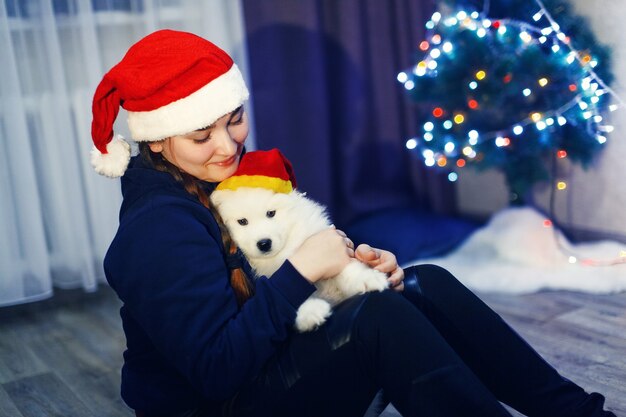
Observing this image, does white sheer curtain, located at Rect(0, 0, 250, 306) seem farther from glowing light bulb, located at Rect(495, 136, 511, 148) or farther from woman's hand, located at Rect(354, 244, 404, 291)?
woman's hand, located at Rect(354, 244, 404, 291)

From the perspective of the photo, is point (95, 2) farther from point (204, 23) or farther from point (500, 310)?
point (500, 310)

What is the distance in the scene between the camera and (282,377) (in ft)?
3.86

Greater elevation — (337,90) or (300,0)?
(300,0)

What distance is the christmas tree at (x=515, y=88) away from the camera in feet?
8.57

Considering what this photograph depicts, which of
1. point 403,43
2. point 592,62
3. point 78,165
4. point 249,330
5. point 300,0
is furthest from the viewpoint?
point 403,43

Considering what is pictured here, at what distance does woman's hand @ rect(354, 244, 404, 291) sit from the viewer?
4.51 feet

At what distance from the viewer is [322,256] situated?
4.05 ft

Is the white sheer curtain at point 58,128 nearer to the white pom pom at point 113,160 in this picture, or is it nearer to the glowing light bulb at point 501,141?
the glowing light bulb at point 501,141

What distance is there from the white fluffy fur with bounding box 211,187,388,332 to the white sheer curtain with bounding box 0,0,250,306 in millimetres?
1496

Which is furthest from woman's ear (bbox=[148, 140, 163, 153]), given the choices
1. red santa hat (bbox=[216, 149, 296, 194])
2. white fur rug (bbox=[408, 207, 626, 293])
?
white fur rug (bbox=[408, 207, 626, 293])

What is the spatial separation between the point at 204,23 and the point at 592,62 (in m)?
1.54

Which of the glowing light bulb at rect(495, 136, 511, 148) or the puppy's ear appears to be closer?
the puppy's ear

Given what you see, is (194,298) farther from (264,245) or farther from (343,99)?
(343,99)

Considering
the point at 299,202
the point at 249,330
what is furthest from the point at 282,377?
the point at 299,202
